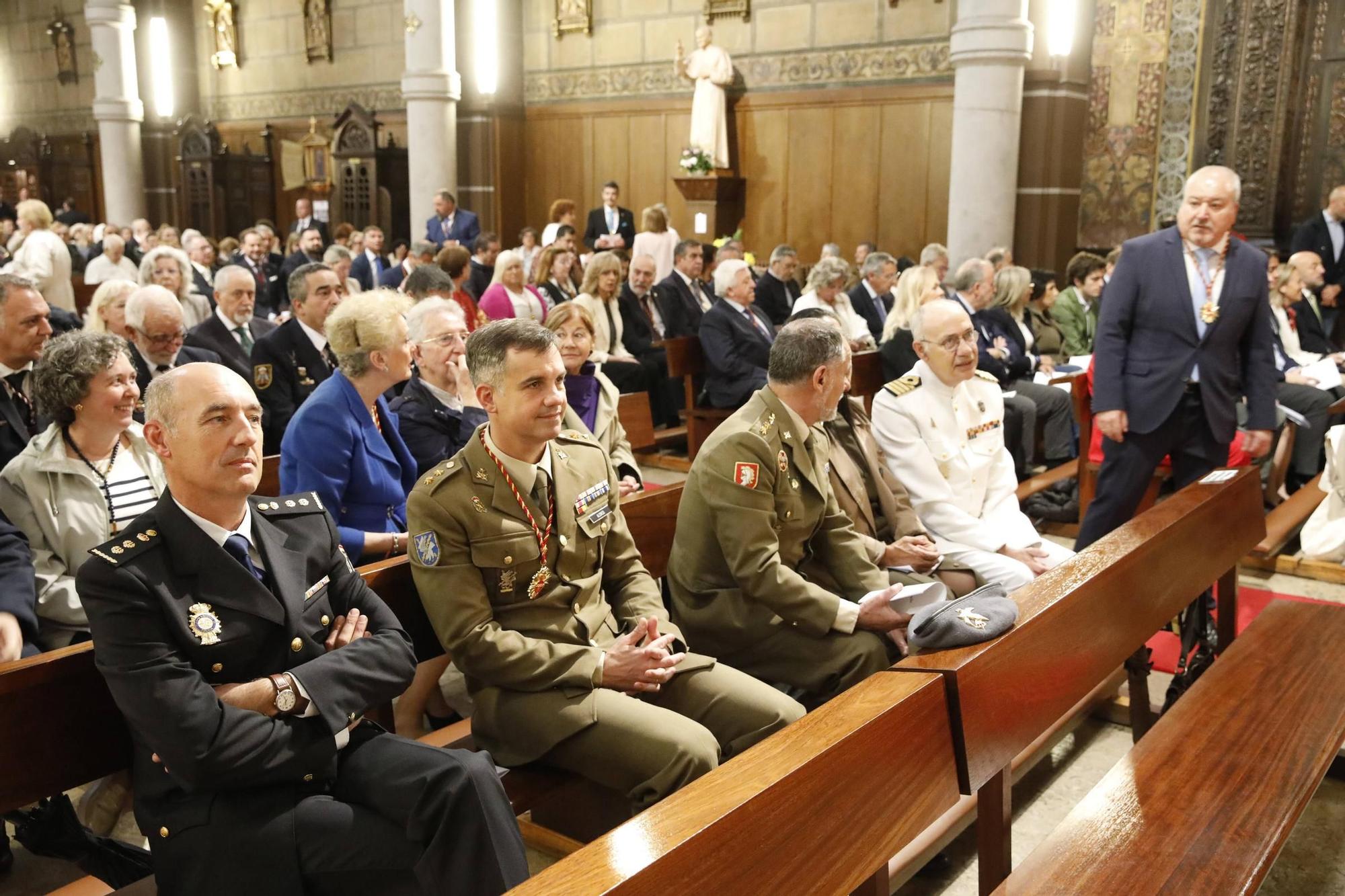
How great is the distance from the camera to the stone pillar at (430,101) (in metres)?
12.4

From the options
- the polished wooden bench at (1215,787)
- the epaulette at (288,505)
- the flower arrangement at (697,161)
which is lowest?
the polished wooden bench at (1215,787)

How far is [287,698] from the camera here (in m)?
1.91

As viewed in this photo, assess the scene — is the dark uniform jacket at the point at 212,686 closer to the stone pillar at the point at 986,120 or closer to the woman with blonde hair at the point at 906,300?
the woman with blonde hair at the point at 906,300

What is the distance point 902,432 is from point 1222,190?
4.59 ft

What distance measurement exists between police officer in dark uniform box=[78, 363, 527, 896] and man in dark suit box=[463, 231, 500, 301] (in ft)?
23.1

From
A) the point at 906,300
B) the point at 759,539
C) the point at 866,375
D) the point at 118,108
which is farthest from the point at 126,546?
the point at 118,108

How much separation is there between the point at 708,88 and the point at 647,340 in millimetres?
5089

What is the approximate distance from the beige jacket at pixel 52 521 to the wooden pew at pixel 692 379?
12.5 feet

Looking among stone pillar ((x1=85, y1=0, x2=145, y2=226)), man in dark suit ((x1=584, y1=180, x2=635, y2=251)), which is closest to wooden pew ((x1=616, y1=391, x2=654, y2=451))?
man in dark suit ((x1=584, y1=180, x2=635, y2=251))

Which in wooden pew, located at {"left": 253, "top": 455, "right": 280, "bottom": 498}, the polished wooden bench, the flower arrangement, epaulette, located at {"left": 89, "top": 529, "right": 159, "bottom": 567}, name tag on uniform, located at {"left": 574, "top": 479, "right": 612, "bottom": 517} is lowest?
the polished wooden bench

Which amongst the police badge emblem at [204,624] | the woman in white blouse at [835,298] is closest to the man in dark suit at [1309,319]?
the woman in white blouse at [835,298]

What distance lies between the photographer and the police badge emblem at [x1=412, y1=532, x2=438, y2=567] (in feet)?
7.79

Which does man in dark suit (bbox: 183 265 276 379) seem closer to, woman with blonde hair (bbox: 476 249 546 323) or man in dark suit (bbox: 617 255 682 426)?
woman with blonde hair (bbox: 476 249 546 323)

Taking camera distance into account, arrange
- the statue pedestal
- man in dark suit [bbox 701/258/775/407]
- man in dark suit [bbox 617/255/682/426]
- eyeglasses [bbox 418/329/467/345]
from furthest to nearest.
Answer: the statue pedestal, man in dark suit [bbox 617/255/682/426], man in dark suit [bbox 701/258/775/407], eyeglasses [bbox 418/329/467/345]
